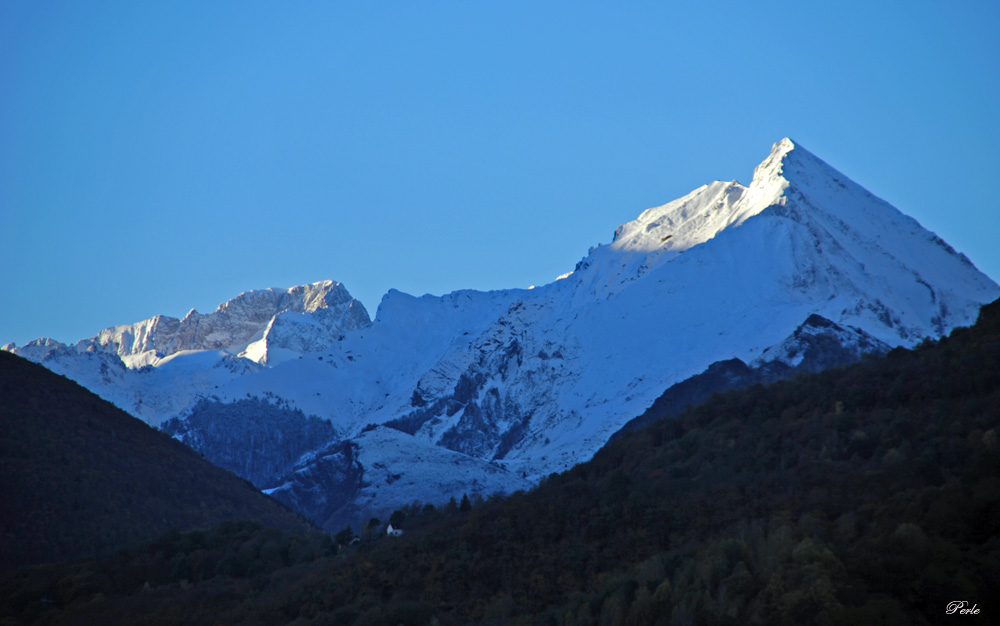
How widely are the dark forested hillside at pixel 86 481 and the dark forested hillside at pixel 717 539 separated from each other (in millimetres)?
6841

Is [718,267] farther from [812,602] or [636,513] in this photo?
[812,602]

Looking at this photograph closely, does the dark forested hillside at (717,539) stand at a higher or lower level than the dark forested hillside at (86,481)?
lower

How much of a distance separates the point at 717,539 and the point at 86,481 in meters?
40.3

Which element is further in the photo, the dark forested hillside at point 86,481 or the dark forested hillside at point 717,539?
the dark forested hillside at point 86,481

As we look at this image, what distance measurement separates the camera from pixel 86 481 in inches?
2361

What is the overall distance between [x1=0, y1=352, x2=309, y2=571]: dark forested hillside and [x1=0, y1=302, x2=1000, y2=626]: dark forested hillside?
6841mm

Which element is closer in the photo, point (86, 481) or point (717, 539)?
point (717, 539)

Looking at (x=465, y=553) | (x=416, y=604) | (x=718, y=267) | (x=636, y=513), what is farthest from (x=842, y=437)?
(x=718, y=267)

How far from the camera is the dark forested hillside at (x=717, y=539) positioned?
2784 centimetres

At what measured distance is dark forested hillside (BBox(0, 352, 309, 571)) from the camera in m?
56.0

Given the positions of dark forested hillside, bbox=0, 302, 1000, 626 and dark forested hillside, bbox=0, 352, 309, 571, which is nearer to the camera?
dark forested hillside, bbox=0, 302, 1000, 626

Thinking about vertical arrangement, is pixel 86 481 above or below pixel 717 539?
above

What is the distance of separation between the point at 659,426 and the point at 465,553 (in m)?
18.7

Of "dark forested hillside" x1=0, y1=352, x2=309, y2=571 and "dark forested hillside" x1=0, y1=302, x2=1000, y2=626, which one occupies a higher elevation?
"dark forested hillside" x1=0, y1=352, x2=309, y2=571
